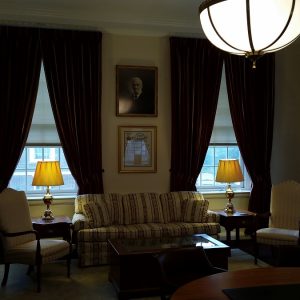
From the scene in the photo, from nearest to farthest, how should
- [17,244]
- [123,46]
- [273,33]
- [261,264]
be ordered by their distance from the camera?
[273,33], [17,244], [261,264], [123,46]

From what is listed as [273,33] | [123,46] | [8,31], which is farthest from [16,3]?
[273,33]

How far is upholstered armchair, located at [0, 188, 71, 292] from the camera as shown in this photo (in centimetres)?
451

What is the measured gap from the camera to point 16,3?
5.48 m

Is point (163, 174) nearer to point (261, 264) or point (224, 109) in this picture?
point (224, 109)

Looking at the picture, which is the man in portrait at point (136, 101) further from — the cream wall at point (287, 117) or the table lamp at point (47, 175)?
the cream wall at point (287, 117)

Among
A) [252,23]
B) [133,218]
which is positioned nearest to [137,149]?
[133,218]

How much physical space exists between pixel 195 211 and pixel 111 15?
2.92m

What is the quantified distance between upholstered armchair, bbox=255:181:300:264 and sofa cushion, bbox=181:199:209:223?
0.74m

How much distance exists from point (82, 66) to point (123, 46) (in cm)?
69

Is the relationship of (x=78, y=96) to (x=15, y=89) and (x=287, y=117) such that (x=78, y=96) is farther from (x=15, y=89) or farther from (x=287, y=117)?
(x=287, y=117)

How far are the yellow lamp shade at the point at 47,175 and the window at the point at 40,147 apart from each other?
703mm

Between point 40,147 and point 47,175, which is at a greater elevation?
point 40,147

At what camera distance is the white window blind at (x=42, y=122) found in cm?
Answer: 588

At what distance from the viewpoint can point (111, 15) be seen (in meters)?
5.91
